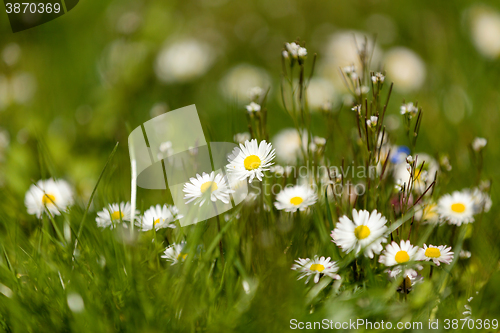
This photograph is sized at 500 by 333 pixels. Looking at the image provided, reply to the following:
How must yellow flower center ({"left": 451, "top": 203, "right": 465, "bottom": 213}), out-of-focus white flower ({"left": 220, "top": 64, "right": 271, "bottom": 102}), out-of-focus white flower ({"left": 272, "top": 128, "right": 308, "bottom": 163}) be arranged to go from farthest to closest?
1. out-of-focus white flower ({"left": 220, "top": 64, "right": 271, "bottom": 102})
2. out-of-focus white flower ({"left": 272, "top": 128, "right": 308, "bottom": 163})
3. yellow flower center ({"left": 451, "top": 203, "right": 465, "bottom": 213})

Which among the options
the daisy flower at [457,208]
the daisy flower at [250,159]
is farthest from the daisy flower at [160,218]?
the daisy flower at [457,208]

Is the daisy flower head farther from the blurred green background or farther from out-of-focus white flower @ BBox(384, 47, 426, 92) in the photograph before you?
out-of-focus white flower @ BBox(384, 47, 426, 92)

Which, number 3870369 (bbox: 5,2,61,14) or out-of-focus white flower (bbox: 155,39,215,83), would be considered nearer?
number 3870369 (bbox: 5,2,61,14)

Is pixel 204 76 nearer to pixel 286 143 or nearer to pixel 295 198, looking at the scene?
pixel 286 143

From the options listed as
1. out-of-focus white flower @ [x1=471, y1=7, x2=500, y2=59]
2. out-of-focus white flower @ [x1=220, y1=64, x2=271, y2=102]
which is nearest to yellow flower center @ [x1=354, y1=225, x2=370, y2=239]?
out-of-focus white flower @ [x1=220, y1=64, x2=271, y2=102]

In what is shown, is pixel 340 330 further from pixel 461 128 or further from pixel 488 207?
pixel 461 128

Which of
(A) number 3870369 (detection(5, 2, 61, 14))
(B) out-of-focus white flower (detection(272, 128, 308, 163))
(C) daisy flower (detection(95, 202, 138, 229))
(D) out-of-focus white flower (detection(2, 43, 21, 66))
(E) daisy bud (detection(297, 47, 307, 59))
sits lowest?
(B) out-of-focus white flower (detection(272, 128, 308, 163))
